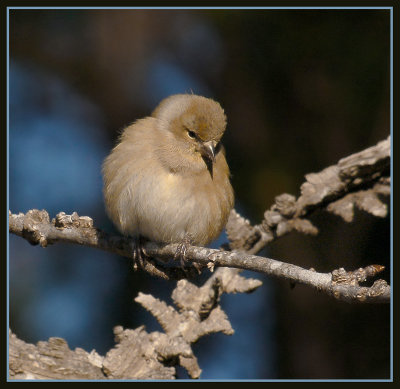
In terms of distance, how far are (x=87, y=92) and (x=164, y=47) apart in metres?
1.06

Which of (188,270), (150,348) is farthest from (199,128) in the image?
(150,348)

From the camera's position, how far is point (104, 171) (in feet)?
16.5

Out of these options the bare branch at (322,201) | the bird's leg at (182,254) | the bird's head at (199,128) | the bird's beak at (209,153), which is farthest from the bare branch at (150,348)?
the bird's head at (199,128)

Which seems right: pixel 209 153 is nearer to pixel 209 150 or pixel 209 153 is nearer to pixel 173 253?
pixel 209 150

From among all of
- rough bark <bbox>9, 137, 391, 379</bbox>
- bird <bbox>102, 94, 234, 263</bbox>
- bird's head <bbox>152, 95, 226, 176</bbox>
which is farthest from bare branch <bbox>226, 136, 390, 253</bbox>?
bird's head <bbox>152, 95, 226, 176</bbox>

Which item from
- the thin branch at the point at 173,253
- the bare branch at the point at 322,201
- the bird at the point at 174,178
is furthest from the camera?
the bare branch at the point at 322,201

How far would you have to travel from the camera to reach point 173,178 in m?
4.70

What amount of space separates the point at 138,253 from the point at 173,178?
1.99 ft

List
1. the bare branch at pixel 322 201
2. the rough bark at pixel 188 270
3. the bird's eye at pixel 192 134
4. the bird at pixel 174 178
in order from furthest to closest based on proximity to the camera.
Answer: the bare branch at pixel 322 201 → the bird's eye at pixel 192 134 → the bird at pixel 174 178 → the rough bark at pixel 188 270

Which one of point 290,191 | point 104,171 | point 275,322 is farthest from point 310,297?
point 104,171

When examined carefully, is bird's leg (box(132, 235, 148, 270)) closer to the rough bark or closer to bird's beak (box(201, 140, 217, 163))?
the rough bark

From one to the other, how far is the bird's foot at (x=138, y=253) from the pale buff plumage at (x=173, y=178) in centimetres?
7

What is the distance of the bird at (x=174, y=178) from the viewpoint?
465 cm

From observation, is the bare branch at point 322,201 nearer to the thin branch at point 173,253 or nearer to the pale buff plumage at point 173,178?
the pale buff plumage at point 173,178
